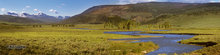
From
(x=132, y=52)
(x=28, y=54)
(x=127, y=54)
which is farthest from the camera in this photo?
(x=132, y=52)

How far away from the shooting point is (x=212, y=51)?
34344 millimetres

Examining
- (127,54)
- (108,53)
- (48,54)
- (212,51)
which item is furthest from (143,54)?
(48,54)

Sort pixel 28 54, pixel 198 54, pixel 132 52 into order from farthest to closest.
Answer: pixel 132 52 < pixel 198 54 < pixel 28 54

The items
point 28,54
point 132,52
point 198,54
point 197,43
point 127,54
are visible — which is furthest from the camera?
point 197,43

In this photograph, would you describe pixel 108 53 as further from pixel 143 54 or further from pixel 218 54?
pixel 218 54

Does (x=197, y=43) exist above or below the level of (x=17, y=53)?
below

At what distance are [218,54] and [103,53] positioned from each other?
17.6 meters

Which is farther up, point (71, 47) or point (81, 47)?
point (71, 47)

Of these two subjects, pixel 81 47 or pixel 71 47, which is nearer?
pixel 71 47

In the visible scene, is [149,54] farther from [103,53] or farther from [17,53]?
[17,53]

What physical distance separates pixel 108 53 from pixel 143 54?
7682 millimetres

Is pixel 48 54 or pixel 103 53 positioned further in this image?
pixel 103 53

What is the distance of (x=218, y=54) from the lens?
31531 mm

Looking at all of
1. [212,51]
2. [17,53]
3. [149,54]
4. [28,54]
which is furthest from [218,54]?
[17,53]
